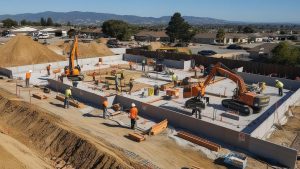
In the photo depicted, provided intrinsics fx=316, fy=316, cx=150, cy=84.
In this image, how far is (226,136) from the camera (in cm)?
→ 1662

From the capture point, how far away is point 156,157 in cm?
1495

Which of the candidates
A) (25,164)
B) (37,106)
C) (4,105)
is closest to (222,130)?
(25,164)

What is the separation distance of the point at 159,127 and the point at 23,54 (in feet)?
85.0

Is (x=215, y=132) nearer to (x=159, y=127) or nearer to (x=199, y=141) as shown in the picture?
(x=199, y=141)

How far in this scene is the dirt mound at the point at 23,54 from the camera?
36.8 m

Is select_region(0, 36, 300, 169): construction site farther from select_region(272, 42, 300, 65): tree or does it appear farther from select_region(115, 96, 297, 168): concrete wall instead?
select_region(272, 42, 300, 65): tree

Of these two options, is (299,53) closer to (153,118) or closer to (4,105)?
(153,118)

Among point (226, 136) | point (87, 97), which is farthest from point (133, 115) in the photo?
point (87, 97)

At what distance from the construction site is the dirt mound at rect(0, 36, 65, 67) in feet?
18.4

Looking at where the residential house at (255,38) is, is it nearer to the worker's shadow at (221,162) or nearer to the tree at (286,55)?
the tree at (286,55)

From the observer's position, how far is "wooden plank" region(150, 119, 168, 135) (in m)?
17.6

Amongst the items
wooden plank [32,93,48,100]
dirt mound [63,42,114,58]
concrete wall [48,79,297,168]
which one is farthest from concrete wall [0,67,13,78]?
dirt mound [63,42,114,58]

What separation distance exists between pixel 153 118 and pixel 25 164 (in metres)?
8.93

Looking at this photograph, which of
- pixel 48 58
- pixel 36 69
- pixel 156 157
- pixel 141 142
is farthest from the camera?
pixel 48 58
